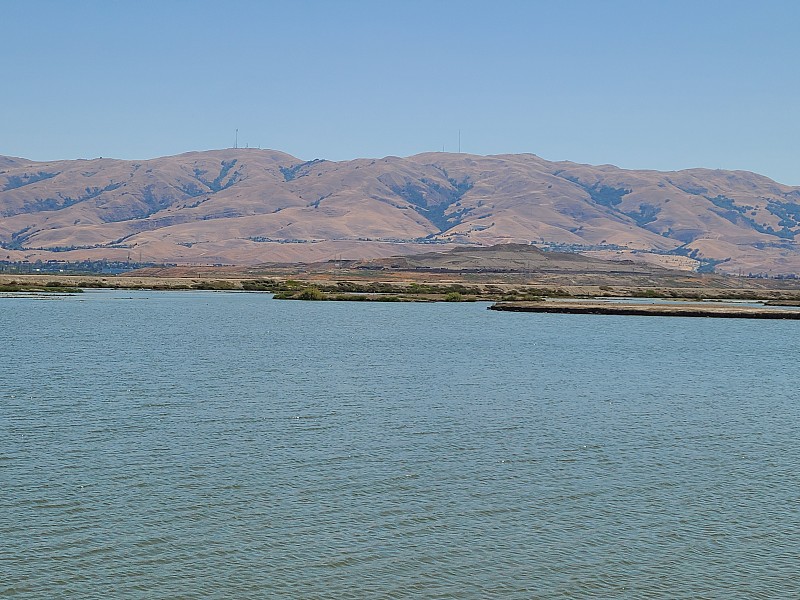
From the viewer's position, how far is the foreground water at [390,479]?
67.5 feet

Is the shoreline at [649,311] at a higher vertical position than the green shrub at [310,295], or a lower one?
lower

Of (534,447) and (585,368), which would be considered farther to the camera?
(585,368)

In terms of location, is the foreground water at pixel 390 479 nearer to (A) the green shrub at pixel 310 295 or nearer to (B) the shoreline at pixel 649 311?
(B) the shoreline at pixel 649 311

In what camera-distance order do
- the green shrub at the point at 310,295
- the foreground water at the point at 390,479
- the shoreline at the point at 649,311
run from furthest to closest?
1. the green shrub at the point at 310,295
2. the shoreline at the point at 649,311
3. the foreground water at the point at 390,479

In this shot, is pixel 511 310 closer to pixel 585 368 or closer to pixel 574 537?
pixel 585 368

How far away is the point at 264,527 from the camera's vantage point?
23438 millimetres

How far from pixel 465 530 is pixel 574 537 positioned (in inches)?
96.7

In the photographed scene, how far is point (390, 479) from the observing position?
2822 cm

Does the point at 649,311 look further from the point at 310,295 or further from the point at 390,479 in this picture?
the point at 390,479

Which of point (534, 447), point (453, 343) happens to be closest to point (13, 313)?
point (453, 343)

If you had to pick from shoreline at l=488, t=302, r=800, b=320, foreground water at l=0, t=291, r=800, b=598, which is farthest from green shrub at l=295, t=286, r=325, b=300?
foreground water at l=0, t=291, r=800, b=598

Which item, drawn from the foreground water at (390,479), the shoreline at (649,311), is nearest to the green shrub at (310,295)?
Result: the shoreline at (649,311)

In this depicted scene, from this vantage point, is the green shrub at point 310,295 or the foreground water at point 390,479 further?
the green shrub at point 310,295

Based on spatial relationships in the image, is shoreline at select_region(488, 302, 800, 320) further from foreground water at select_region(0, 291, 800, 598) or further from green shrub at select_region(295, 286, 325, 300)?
foreground water at select_region(0, 291, 800, 598)
